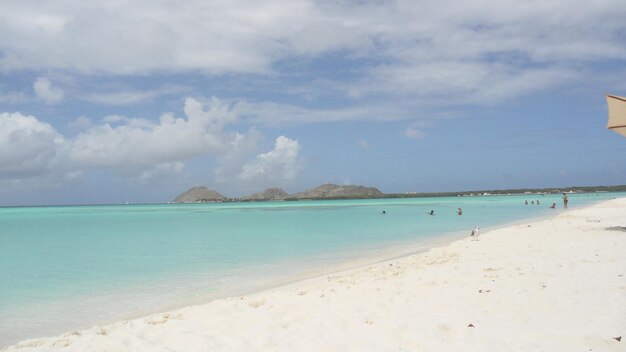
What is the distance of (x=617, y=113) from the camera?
1655 centimetres

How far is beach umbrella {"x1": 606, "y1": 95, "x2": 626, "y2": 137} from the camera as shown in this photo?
53.4ft

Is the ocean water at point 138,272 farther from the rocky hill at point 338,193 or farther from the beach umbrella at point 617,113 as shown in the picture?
the rocky hill at point 338,193

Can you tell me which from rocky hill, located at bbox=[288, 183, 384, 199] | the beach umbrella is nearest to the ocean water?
the beach umbrella

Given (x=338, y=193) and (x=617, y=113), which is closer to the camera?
(x=617, y=113)

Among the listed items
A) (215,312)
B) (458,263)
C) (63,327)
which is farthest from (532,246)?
(63,327)

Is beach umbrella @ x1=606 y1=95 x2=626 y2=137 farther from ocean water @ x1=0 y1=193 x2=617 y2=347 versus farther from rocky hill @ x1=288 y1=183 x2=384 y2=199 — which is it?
rocky hill @ x1=288 y1=183 x2=384 y2=199

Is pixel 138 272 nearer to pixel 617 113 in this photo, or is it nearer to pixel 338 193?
pixel 617 113

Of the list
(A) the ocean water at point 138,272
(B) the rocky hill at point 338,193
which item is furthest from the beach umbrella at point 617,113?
(B) the rocky hill at point 338,193

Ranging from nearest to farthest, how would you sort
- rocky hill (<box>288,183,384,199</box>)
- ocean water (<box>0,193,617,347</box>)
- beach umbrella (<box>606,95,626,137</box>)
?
ocean water (<box>0,193,617,347</box>), beach umbrella (<box>606,95,626,137</box>), rocky hill (<box>288,183,384,199</box>)

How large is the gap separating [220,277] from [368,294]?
19.4ft

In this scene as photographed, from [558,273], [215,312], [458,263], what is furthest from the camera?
[458,263]

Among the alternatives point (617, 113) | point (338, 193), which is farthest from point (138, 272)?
point (338, 193)

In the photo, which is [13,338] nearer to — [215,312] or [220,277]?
[215,312]

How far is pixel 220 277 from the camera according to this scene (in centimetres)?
1298
